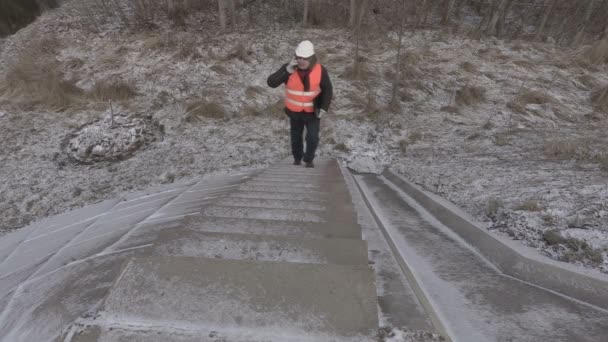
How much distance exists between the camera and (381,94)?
8562 mm

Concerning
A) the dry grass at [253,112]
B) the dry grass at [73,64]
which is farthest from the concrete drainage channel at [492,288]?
the dry grass at [73,64]

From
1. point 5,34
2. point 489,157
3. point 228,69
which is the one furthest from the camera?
point 5,34

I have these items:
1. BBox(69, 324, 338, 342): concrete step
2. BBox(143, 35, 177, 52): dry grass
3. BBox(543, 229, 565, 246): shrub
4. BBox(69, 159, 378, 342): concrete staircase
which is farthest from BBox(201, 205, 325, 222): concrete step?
BBox(143, 35, 177, 52): dry grass

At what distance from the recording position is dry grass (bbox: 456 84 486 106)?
26.8ft

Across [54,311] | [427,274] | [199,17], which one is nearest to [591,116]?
[427,274]

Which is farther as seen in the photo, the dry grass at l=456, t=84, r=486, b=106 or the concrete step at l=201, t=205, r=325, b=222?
the dry grass at l=456, t=84, r=486, b=106

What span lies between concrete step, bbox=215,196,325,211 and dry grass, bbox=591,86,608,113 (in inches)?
362

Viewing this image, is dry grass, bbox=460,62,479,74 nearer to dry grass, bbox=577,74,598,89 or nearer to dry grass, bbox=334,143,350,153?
dry grass, bbox=577,74,598,89

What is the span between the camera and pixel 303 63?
3646mm

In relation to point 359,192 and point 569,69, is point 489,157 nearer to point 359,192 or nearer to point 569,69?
point 359,192

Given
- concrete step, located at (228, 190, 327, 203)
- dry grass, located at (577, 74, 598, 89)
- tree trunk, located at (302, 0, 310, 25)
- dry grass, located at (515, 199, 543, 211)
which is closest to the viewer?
dry grass, located at (515, 199, 543, 211)

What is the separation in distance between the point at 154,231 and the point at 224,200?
76cm

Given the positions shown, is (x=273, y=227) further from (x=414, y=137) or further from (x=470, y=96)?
(x=470, y=96)

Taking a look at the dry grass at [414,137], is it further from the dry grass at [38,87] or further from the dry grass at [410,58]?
the dry grass at [38,87]
